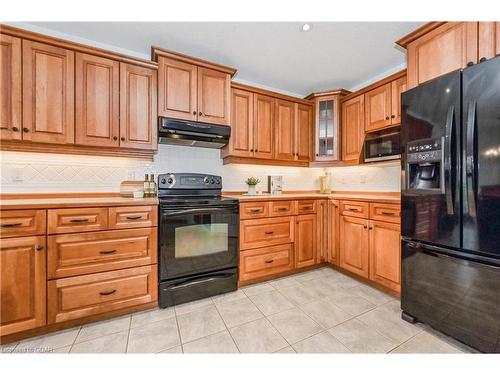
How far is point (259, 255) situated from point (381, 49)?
100 inches

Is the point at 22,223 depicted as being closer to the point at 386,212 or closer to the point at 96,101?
the point at 96,101

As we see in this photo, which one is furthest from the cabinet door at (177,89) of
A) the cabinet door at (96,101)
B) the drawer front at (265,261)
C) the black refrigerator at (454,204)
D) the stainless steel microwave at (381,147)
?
the stainless steel microwave at (381,147)

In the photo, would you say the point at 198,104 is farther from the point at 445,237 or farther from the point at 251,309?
the point at 445,237

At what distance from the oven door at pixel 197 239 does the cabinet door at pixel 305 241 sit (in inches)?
31.9

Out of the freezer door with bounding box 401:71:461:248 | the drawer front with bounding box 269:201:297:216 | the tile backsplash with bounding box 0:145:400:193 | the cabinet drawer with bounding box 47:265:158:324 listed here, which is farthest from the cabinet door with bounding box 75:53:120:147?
the freezer door with bounding box 401:71:461:248

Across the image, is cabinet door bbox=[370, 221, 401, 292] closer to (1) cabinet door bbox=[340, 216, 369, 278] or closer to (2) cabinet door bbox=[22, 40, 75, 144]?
(1) cabinet door bbox=[340, 216, 369, 278]

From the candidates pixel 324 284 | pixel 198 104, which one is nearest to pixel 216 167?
pixel 198 104

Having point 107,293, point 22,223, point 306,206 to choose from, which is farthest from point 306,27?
point 107,293

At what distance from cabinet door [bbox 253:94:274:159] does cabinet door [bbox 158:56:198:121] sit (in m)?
0.78

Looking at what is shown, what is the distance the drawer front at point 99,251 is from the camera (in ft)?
5.14

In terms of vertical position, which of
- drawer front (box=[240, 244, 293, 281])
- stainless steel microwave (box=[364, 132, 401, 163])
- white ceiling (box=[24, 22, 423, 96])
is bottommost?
drawer front (box=[240, 244, 293, 281])

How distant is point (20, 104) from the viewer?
1.71 m

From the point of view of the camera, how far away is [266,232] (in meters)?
2.41

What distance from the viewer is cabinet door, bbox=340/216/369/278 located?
234 cm
